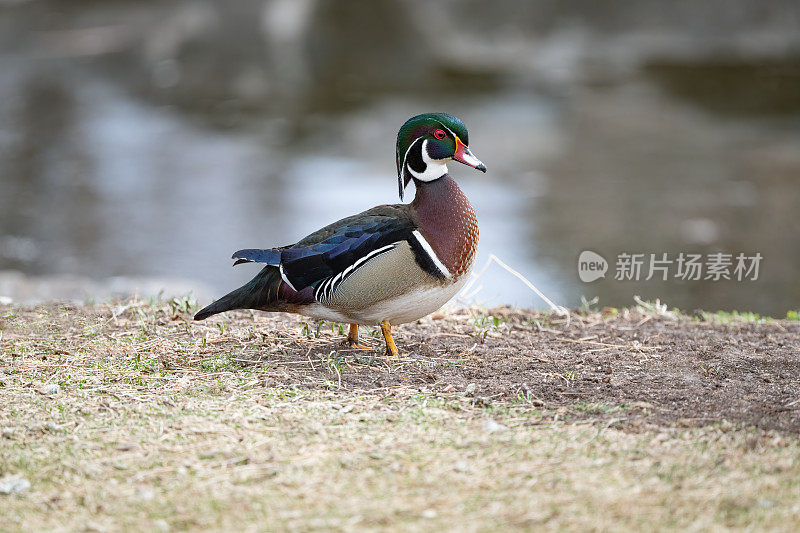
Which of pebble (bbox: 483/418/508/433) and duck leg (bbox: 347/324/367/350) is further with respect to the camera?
duck leg (bbox: 347/324/367/350)

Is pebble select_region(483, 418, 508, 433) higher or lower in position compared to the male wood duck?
lower

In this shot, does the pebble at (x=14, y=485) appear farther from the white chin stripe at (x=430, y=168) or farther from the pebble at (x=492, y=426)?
the white chin stripe at (x=430, y=168)

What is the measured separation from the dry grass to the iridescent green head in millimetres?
806

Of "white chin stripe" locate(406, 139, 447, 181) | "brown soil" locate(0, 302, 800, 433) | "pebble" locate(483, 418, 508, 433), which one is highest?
"white chin stripe" locate(406, 139, 447, 181)

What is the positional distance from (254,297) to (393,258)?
0.61 m

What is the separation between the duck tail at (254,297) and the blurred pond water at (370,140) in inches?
59.7

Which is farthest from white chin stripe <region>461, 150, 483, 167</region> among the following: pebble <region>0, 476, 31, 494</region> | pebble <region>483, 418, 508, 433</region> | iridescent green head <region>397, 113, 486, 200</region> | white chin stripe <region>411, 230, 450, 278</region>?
pebble <region>0, 476, 31, 494</region>

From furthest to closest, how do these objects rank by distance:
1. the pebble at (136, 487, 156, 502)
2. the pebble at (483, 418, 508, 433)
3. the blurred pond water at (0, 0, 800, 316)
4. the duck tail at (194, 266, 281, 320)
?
1. the blurred pond water at (0, 0, 800, 316)
2. the duck tail at (194, 266, 281, 320)
3. the pebble at (483, 418, 508, 433)
4. the pebble at (136, 487, 156, 502)

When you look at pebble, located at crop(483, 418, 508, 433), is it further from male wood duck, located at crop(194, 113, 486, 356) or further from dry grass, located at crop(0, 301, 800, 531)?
male wood duck, located at crop(194, 113, 486, 356)

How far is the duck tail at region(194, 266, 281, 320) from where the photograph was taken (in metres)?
3.80

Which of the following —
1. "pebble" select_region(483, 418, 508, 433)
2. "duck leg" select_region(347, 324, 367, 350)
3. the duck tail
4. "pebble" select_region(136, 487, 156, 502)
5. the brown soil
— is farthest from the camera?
"duck leg" select_region(347, 324, 367, 350)

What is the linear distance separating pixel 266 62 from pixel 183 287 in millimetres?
6925

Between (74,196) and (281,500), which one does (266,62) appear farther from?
(281,500)

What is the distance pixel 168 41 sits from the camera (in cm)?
1345
